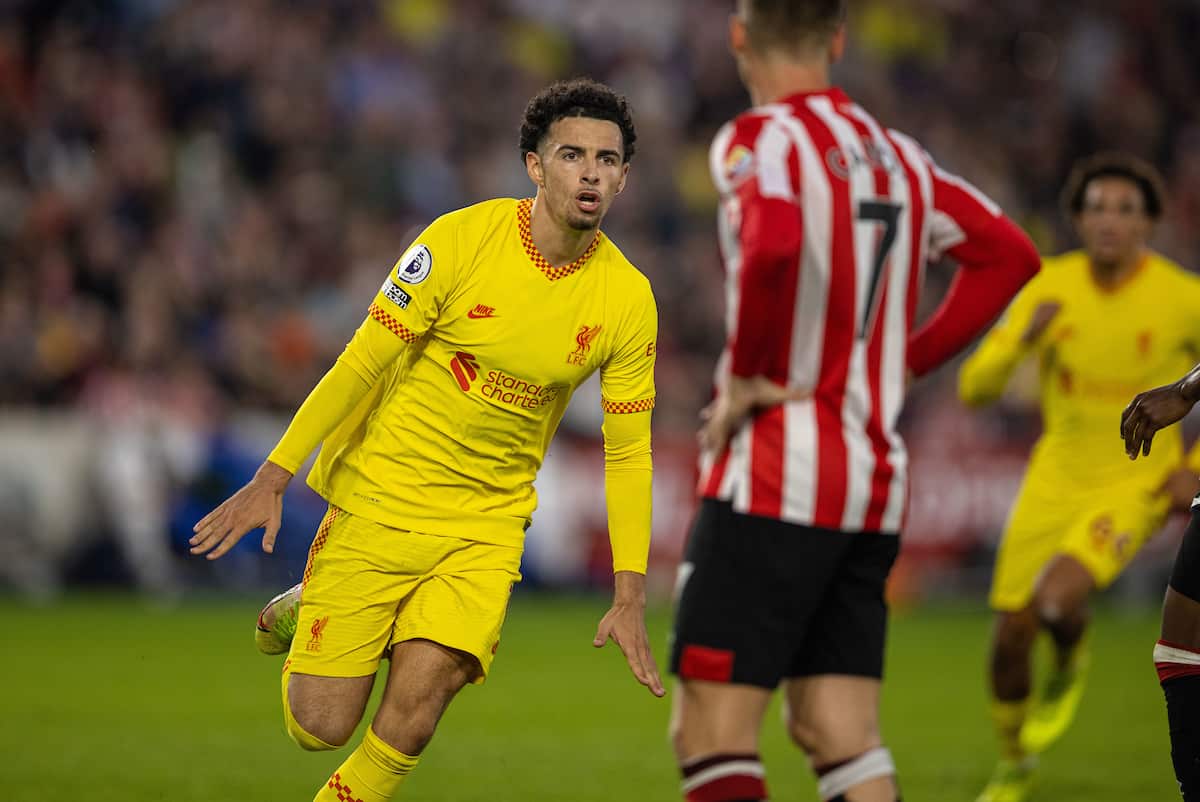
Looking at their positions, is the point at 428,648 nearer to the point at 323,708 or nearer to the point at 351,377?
the point at 323,708

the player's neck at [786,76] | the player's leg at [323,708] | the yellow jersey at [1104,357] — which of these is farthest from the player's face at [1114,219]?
the player's leg at [323,708]

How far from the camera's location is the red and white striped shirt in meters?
4.08

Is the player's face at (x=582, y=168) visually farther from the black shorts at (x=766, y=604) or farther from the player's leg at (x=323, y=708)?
the player's leg at (x=323, y=708)

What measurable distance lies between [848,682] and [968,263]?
1.18 meters

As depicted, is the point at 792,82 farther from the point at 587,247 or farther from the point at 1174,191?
the point at 1174,191

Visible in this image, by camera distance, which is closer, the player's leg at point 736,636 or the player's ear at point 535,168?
the player's leg at point 736,636

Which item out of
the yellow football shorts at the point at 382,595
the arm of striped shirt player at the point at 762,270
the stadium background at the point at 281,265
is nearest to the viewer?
the arm of striped shirt player at the point at 762,270

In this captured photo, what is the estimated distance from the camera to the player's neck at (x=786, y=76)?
4.24 metres

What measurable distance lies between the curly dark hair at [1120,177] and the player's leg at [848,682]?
378 centimetres

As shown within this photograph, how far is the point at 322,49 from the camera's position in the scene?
16.6 metres

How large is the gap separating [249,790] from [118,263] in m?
8.71

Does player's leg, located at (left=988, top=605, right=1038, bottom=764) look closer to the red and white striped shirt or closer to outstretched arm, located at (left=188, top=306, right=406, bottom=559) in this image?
the red and white striped shirt

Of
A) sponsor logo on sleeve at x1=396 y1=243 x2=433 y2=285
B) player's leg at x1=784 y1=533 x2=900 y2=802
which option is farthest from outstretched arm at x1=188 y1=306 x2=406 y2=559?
player's leg at x1=784 y1=533 x2=900 y2=802

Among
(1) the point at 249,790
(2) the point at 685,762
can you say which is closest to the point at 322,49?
(1) the point at 249,790
